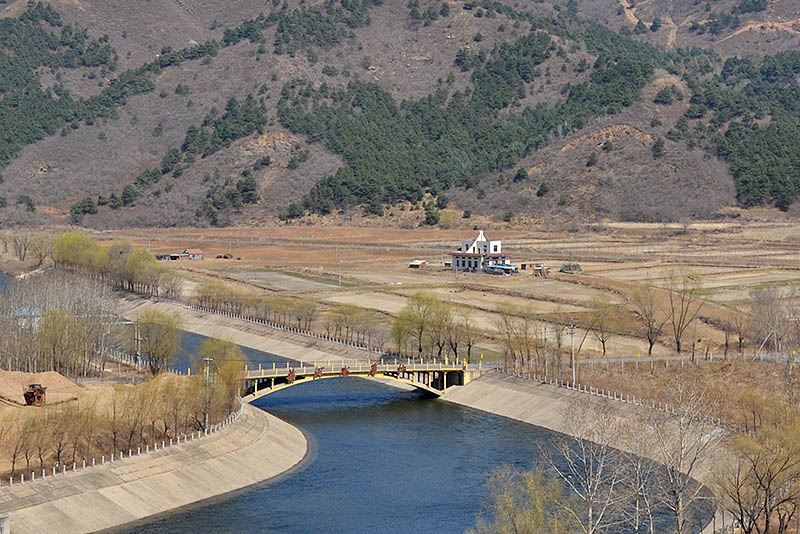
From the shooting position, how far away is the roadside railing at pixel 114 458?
72.5 meters

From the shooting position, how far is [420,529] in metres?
71.4

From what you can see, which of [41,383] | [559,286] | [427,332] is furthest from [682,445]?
[559,286]

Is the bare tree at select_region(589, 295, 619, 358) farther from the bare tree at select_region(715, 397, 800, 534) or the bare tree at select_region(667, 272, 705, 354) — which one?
the bare tree at select_region(715, 397, 800, 534)

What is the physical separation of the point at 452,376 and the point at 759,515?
154 ft

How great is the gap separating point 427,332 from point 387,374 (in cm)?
1219

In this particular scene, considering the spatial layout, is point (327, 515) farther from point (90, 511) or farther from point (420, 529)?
point (90, 511)

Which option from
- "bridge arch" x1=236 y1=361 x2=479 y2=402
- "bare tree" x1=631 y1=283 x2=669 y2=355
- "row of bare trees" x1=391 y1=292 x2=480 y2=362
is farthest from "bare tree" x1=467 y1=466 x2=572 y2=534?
"bare tree" x1=631 y1=283 x2=669 y2=355

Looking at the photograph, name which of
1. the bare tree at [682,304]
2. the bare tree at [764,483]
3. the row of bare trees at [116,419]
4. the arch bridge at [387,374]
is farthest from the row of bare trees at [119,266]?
the bare tree at [764,483]

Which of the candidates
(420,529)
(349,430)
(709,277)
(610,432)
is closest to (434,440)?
(349,430)

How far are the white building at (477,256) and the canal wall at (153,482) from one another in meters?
101

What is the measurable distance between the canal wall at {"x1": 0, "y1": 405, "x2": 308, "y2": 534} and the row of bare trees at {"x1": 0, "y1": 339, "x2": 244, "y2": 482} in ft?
5.67

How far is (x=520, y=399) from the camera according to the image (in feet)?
333

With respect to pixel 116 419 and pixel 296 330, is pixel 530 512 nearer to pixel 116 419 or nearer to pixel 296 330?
pixel 116 419

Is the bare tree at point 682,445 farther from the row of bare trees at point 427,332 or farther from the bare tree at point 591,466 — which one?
the row of bare trees at point 427,332
